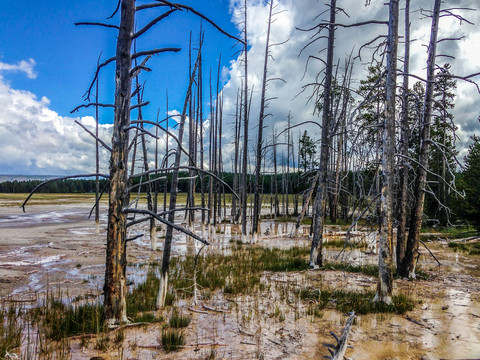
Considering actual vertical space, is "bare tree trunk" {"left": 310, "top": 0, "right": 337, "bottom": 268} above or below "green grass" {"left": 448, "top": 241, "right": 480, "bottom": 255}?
above

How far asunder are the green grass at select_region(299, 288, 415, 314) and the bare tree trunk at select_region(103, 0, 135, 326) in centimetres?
422

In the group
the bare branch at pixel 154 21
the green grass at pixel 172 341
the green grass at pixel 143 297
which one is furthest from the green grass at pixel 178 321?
the bare branch at pixel 154 21

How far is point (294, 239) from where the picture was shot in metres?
20.0

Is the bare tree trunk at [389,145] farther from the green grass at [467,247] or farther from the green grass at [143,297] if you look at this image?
the green grass at [467,247]

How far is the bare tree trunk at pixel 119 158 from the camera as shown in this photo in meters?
4.58

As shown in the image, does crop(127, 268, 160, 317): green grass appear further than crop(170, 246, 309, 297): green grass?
No

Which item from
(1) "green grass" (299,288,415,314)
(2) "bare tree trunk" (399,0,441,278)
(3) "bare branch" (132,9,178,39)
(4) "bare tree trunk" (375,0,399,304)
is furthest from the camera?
(2) "bare tree trunk" (399,0,441,278)

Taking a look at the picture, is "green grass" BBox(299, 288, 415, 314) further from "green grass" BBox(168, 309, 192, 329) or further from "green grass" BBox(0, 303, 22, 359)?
"green grass" BBox(0, 303, 22, 359)

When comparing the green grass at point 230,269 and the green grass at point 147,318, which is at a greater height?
the green grass at point 147,318

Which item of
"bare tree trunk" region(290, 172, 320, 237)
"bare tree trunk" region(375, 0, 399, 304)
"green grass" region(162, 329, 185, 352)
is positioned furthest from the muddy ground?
"bare tree trunk" region(290, 172, 320, 237)

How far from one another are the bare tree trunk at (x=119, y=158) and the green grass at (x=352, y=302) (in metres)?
4.22

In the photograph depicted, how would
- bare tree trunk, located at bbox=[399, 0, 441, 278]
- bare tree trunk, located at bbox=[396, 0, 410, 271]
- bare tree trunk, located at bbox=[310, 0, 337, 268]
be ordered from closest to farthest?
bare tree trunk, located at bbox=[399, 0, 441, 278]
bare tree trunk, located at bbox=[396, 0, 410, 271]
bare tree trunk, located at bbox=[310, 0, 337, 268]

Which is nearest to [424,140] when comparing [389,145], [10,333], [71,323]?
[389,145]

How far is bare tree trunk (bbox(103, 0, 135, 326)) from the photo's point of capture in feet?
15.0
